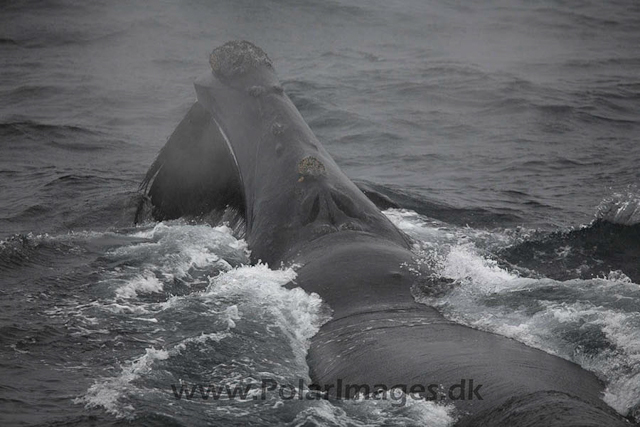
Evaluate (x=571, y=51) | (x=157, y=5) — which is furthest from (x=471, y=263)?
(x=157, y=5)

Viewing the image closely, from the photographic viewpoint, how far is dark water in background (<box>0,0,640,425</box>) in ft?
20.4

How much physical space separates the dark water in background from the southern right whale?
0.23 meters

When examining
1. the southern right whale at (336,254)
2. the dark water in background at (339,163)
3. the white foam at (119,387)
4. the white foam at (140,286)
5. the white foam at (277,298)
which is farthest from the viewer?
the white foam at (140,286)

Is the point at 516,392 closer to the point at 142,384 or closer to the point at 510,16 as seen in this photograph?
the point at 142,384

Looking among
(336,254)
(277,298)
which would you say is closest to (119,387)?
(277,298)

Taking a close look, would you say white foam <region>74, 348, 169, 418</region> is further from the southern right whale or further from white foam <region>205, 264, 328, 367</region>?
the southern right whale

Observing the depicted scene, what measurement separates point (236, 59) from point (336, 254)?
2772 mm

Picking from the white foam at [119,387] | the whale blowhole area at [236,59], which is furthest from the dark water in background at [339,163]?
the whale blowhole area at [236,59]

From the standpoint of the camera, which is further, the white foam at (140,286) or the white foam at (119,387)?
the white foam at (140,286)

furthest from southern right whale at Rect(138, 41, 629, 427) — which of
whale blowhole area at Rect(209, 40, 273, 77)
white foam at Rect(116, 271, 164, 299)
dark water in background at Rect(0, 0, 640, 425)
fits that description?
white foam at Rect(116, 271, 164, 299)

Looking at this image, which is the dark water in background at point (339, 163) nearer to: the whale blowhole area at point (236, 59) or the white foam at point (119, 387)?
the white foam at point (119, 387)

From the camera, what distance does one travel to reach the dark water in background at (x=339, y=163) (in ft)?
20.4

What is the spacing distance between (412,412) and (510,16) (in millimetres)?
23023

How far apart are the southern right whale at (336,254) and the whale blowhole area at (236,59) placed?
0.01 meters
